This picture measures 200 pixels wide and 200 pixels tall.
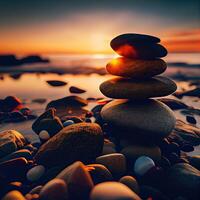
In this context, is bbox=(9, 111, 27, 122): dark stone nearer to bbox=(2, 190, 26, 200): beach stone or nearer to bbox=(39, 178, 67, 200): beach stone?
bbox=(2, 190, 26, 200): beach stone

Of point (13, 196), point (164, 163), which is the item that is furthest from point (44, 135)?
point (164, 163)

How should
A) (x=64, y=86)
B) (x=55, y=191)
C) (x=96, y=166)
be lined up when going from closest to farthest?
(x=55, y=191) < (x=96, y=166) < (x=64, y=86)

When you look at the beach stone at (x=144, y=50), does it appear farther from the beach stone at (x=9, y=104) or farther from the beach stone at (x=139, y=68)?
the beach stone at (x=9, y=104)

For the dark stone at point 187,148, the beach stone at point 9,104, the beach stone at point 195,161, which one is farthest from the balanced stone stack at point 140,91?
the beach stone at point 9,104

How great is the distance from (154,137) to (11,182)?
9.69ft

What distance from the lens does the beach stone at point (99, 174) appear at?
4.16m

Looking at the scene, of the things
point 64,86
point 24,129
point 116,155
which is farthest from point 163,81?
point 64,86

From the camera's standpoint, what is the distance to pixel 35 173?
4504 mm

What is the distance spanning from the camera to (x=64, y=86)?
54.1 feet

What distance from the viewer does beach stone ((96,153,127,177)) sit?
457 centimetres

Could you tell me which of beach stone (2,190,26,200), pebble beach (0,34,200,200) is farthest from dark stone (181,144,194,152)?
beach stone (2,190,26,200)

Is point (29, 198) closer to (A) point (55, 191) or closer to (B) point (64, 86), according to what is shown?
(A) point (55, 191)

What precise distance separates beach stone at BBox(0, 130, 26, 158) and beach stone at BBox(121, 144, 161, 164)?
2.34 meters

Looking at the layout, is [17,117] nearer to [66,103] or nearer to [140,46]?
[66,103]
